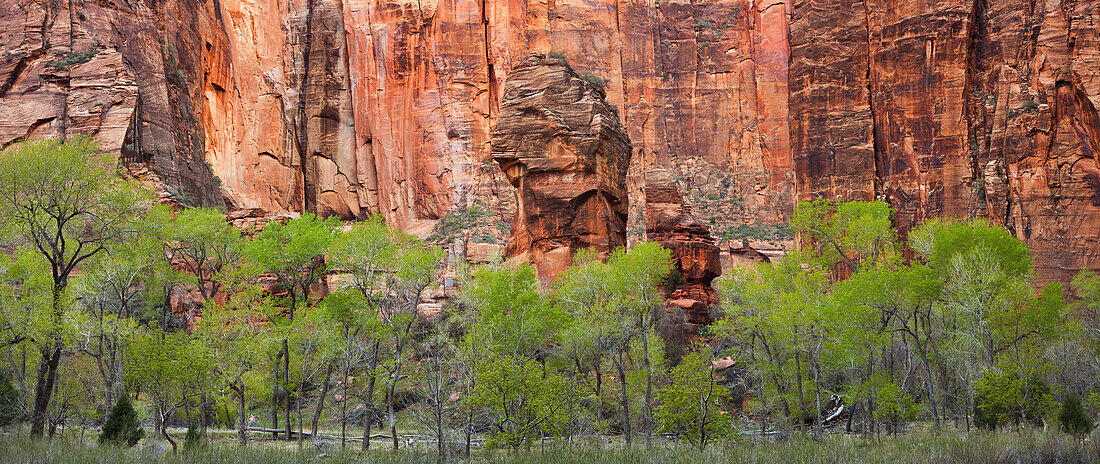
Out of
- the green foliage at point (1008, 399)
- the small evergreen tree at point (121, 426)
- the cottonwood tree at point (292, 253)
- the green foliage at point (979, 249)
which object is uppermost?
the cottonwood tree at point (292, 253)

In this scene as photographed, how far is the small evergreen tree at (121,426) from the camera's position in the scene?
57.4 ft

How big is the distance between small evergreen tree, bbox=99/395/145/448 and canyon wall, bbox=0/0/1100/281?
32.1 metres

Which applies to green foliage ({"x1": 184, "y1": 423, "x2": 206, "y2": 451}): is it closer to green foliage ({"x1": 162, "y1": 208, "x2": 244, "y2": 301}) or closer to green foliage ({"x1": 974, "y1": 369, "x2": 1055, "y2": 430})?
green foliage ({"x1": 162, "y1": 208, "x2": 244, "y2": 301})

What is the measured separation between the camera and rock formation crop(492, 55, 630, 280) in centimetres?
3706

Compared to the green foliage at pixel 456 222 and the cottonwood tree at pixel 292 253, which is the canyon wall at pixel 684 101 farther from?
the cottonwood tree at pixel 292 253

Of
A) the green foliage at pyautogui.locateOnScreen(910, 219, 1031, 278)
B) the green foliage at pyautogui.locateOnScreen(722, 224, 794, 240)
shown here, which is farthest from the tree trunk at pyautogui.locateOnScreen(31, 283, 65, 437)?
the green foliage at pyautogui.locateOnScreen(722, 224, 794, 240)

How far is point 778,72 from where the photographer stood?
85.2 metres

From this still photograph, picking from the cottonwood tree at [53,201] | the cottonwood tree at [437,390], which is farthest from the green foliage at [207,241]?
the cottonwood tree at [437,390]

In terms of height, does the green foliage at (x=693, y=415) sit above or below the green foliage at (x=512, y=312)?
below

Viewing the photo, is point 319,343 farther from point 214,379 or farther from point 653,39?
point 653,39

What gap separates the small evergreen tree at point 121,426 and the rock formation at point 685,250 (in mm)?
26699

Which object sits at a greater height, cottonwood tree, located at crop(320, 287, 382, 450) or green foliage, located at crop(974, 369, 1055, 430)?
cottonwood tree, located at crop(320, 287, 382, 450)

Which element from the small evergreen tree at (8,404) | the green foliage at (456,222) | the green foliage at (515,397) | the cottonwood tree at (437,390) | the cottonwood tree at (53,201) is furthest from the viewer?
the green foliage at (456,222)

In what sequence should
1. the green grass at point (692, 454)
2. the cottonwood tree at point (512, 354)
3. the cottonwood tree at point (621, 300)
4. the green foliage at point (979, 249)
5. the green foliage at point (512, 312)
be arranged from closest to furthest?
the green grass at point (692, 454) → the cottonwood tree at point (512, 354) → the green foliage at point (512, 312) → the cottonwood tree at point (621, 300) → the green foliage at point (979, 249)
